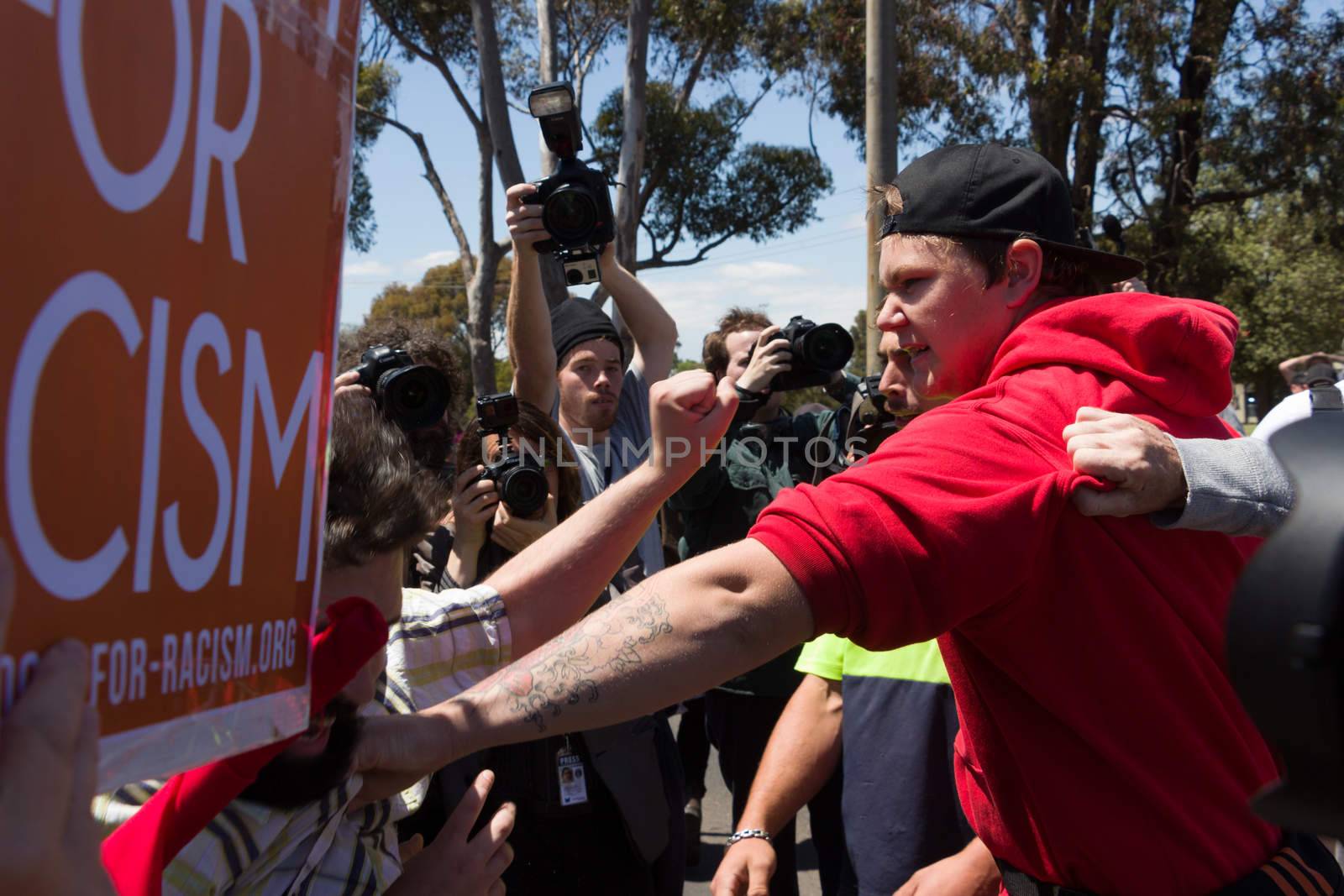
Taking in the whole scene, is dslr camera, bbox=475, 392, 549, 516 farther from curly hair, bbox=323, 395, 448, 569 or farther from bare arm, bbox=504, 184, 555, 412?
curly hair, bbox=323, 395, 448, 569

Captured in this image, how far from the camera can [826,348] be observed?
3.85 m

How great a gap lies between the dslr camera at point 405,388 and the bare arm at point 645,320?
3.50ft

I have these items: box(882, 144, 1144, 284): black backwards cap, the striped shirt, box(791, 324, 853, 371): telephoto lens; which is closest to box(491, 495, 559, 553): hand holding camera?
box(791, 324, 853, 371): telephoto lens

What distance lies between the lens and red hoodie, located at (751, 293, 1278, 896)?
53.2 inches

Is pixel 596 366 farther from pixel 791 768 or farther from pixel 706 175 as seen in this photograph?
pixel 706 175

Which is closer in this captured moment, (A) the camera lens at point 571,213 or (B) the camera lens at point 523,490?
(A) the camera lens at point 571,213

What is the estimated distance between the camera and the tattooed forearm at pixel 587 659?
1.37 m

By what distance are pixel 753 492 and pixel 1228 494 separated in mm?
2927

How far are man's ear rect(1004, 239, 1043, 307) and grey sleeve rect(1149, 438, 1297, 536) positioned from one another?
0.41 meters

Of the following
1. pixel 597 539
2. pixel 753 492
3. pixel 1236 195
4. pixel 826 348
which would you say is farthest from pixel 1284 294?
pixel 597 539

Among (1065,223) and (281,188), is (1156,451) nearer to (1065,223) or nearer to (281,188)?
(1065,223)

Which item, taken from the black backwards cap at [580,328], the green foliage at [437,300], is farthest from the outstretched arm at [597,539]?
the green foliage at [437,300]

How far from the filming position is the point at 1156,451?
146 cm

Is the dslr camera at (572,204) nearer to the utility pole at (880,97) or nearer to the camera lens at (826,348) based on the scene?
the camera lens at (826,348)
